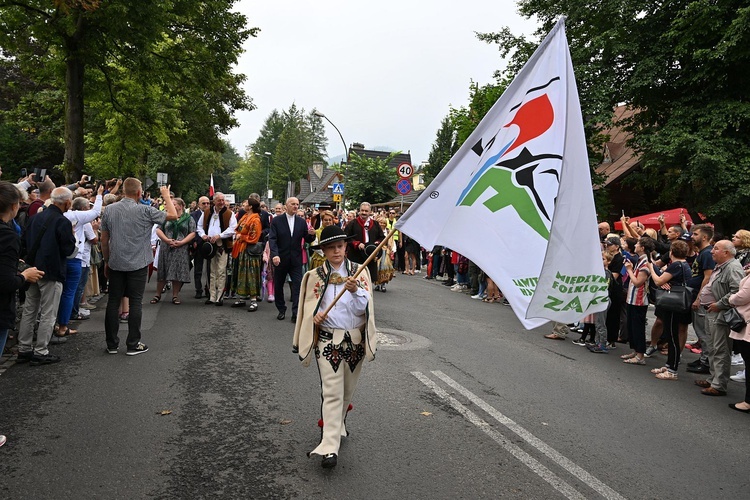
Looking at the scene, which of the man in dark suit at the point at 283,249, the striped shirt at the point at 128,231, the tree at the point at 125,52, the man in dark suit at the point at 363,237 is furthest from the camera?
the tree at the point at 125,52

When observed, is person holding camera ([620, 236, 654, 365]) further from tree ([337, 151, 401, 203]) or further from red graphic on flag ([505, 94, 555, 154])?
tree ([337, 151, 401, 203])

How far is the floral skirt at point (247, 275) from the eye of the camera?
1070cm

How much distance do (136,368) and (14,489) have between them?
2.86 metres

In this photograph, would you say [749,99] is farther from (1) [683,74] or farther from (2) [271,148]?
(2) [271,148]

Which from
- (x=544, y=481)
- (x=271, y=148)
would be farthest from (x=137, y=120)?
(x=271, y=148)

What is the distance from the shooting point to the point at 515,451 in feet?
15.1

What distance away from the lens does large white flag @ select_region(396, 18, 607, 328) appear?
3857 mm

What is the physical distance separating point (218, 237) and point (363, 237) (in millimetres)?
3111

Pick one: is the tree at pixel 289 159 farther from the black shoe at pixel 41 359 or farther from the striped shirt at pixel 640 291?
the black shoe at pixel 41 359

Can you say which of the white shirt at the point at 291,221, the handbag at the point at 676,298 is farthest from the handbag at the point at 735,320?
the white shirt at the point at 291,221

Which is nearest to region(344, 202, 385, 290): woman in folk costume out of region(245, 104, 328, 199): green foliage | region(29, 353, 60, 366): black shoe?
region(29, 353, 60, 366): black shoe

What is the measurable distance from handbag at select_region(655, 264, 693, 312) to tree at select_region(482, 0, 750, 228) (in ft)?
43.2

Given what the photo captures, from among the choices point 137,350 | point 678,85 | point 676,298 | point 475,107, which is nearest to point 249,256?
point 137,350

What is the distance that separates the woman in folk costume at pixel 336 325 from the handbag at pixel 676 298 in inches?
206
